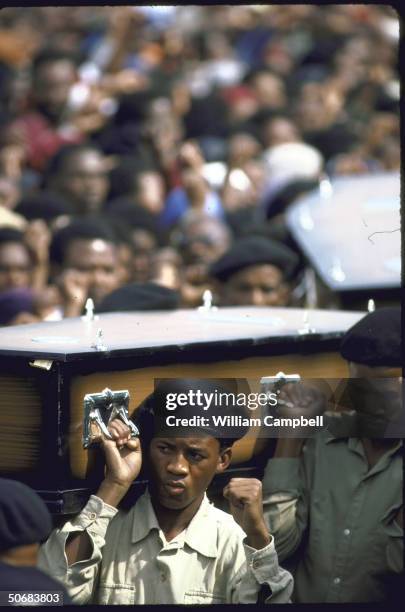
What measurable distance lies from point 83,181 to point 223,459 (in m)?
5.67

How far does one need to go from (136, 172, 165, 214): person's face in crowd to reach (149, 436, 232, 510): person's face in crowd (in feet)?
18.9

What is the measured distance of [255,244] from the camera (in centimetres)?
714

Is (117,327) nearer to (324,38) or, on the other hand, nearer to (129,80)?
(129,80)

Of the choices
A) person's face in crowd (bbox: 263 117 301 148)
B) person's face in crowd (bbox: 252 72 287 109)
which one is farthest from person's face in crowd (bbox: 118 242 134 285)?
person's face in crowd (bbox: 252 72 287 109)

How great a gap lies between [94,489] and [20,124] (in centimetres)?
706

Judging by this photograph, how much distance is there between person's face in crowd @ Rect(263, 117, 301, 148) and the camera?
1177 centimetres

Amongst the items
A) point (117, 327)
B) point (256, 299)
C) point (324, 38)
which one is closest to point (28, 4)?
point (117, 327)

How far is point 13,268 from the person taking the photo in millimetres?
7598

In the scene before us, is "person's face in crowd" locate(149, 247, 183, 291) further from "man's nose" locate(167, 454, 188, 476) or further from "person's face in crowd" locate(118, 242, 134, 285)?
"man's nose" locate(167, 454, 188, 476)

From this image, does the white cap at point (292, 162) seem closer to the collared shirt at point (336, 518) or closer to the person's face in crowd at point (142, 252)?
the person's face in crowd at point (142, 252)

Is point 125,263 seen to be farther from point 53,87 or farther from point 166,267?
point 53,87

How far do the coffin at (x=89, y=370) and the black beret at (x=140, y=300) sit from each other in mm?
998

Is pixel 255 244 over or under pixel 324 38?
under

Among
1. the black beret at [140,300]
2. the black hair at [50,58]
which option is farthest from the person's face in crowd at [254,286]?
the black hair at [50,58]
